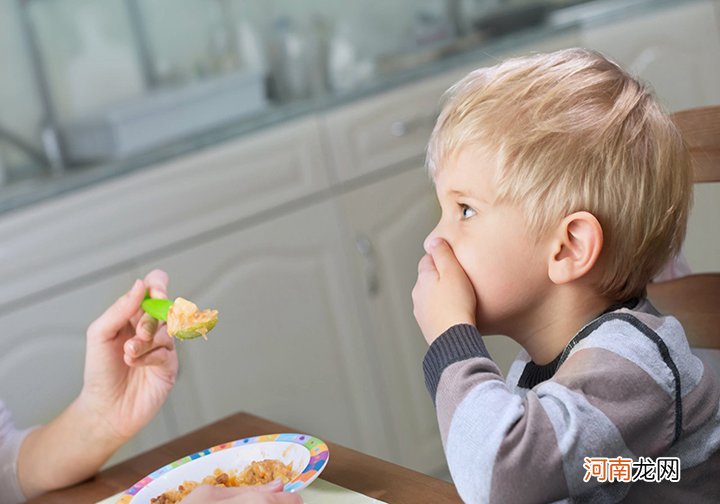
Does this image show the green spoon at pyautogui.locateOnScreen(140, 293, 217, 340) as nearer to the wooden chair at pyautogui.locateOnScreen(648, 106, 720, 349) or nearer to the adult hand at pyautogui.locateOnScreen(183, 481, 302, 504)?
the adult hand at pyautogui.locateOnScreen(183, 481, 302, 504)

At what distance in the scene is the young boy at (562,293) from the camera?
86cm

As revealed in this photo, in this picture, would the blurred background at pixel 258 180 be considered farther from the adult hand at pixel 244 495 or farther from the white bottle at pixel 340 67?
the adult hand at pixel 244 495

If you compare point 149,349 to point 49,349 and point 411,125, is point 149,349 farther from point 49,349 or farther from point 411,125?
point 411,125

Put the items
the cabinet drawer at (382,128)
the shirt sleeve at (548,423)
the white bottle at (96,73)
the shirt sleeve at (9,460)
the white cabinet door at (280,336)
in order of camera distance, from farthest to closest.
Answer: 1. the white bottle at (96,73)
2. the cabinet drawer at (382,128)
3. the white cabinet door at (280,336)
4. the shirt sleeve at (9,460)
5. the shirt sleeve at (548,423)

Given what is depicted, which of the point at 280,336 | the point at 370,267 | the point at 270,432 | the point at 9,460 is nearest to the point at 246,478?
the point at 270,432

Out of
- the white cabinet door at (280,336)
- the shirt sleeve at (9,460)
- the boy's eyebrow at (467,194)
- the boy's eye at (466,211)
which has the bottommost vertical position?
the white cabinet door at (280,336)

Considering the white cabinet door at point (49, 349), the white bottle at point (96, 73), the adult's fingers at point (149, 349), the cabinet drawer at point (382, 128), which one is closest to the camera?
the adult's fingers at point (149, 349)

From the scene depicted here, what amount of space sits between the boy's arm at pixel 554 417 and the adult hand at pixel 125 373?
1.23 ft

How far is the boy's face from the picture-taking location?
3.29ft

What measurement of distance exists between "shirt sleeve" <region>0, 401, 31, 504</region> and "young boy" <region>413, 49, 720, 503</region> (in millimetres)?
549

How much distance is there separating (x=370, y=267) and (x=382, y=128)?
0.32 metres

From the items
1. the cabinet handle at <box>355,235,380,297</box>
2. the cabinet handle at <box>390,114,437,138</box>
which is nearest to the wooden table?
the cabinet handle at <box>355,235,380,297</box>

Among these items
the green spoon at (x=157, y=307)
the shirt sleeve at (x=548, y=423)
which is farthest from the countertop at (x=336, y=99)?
the shirt sleeve at (x=548, y=423)

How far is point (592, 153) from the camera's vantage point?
97cm
